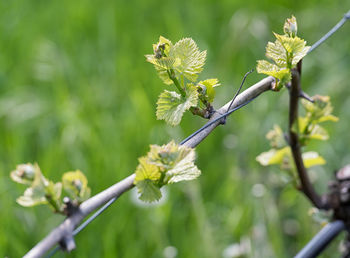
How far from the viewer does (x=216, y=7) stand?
257 cm

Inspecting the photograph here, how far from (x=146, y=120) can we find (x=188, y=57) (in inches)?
47.1

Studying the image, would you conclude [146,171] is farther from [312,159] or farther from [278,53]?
[312,159]

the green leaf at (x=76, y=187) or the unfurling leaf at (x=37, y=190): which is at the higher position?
the unfurling leaf at (x=37, y=190)

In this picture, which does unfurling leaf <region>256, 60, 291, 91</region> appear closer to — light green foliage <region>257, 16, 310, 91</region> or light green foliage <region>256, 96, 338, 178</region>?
light green foliage <region>257, 16, 310, 91</region>

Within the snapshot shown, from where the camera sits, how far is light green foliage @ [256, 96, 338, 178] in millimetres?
894

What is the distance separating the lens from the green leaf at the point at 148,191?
2.04ft

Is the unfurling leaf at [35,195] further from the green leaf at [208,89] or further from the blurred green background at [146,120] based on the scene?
the blurred green background at [146,120]

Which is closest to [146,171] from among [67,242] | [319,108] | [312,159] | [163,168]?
[163,168]

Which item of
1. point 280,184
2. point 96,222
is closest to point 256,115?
point 280,184

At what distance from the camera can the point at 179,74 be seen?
2.19ft

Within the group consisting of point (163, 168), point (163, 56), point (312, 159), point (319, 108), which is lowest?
point (312, 159)

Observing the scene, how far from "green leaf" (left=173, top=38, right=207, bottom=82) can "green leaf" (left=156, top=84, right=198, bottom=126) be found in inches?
0.8

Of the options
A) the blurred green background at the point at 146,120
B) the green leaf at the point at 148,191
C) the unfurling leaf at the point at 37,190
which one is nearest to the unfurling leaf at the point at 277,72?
the green leaf at the point at 148,191

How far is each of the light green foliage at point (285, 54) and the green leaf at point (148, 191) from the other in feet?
0.68
